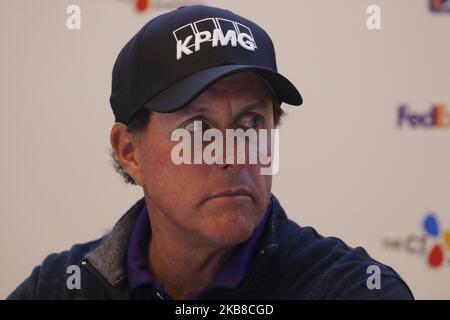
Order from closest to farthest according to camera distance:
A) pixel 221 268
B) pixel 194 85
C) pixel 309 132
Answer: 1. pixel 194 85
2. pixel 221 268
3. pixel 309 132

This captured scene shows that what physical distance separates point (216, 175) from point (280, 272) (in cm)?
20

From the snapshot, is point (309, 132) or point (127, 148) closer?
point (127, 148)

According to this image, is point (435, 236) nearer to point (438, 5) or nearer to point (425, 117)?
point (425, 117)

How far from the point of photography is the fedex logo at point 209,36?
88 cm

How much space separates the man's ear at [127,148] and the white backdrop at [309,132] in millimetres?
211

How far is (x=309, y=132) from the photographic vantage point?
1.24m

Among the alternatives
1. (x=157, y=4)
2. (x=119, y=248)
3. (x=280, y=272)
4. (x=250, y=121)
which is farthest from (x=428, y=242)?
(x=157, y=4)

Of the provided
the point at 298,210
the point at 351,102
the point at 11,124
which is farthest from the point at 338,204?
the point at 11,124

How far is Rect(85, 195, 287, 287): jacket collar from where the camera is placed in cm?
96

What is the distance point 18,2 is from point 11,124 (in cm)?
27

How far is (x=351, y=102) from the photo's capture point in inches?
49.1

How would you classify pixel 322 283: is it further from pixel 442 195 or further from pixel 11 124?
pixel 11 124

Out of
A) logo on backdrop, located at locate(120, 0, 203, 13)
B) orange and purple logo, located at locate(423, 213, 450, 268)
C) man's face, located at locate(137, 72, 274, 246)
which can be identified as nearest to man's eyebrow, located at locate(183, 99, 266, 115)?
man's face, located at locate(137, 72, 274, 246)

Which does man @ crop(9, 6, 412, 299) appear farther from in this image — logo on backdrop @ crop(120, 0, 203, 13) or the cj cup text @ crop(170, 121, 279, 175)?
logo on backdrop @ crop(120, 0, 203, 13)
